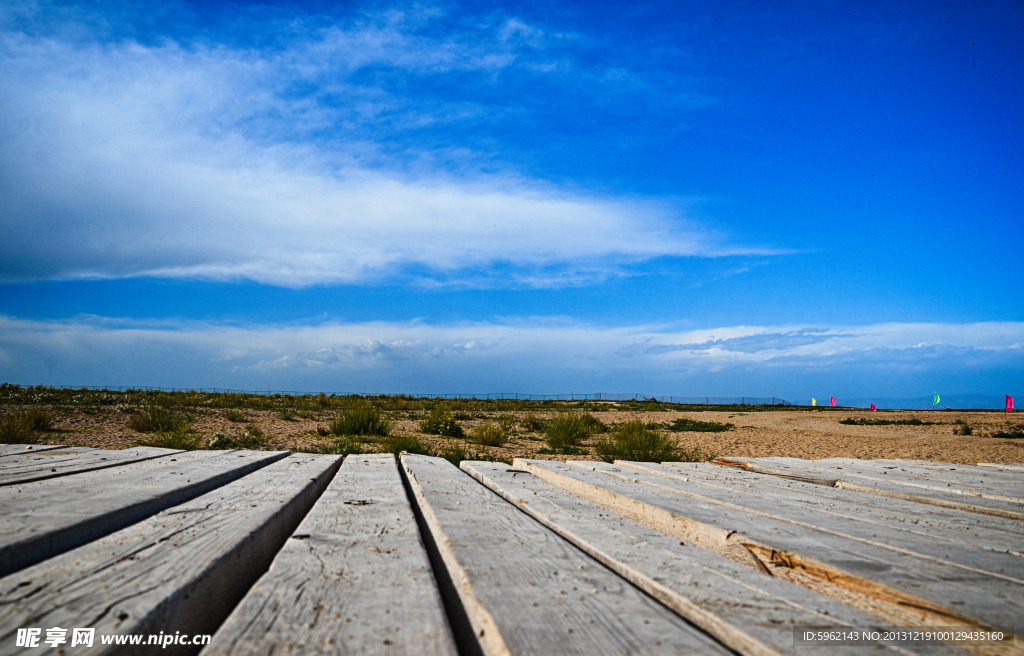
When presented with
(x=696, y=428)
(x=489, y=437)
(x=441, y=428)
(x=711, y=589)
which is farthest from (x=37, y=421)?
(x=696, y=428)

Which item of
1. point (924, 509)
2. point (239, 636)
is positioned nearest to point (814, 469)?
point (924, 509)

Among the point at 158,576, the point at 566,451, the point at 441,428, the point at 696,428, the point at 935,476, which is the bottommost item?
the point at 696,428

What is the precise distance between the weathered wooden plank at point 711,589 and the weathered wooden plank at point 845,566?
105 mm

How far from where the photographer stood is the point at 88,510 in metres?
1.39

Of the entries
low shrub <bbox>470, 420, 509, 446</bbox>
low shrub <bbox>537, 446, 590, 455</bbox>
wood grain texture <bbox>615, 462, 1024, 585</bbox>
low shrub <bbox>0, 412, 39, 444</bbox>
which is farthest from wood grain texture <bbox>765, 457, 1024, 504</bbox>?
low shrub <bbox>0, 412, 39, 444</bbox>

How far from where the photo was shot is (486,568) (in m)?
1.08

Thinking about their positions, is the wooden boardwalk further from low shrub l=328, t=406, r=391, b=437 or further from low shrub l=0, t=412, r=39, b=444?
low shrub l=328, t=406, r=391, b=437

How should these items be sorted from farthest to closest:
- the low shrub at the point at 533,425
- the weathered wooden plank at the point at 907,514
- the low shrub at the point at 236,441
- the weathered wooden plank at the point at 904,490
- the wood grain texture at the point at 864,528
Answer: the low shrub at the point at 533,425 < the low shrub at the point at 236,441 < the weathered wooden plank at the point at 904,490 < the weathered wooden plank at the point at 907,514 < the wood grain texture at the point at 864,528

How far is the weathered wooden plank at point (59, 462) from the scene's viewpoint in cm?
204

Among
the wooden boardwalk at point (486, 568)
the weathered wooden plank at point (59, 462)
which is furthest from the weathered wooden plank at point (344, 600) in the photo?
the weathered wooden plank at point (59, 462)

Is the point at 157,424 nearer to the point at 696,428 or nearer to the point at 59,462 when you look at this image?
the point at 59,462

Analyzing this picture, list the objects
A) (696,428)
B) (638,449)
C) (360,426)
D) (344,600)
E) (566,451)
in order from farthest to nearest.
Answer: (696,428)
(360,426)
(566,451)
(638,449)
(344,600)

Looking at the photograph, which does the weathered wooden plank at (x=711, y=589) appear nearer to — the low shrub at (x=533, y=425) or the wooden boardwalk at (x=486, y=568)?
the wooden boardwalk at (x=486, y=568)

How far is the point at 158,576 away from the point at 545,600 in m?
0.71
